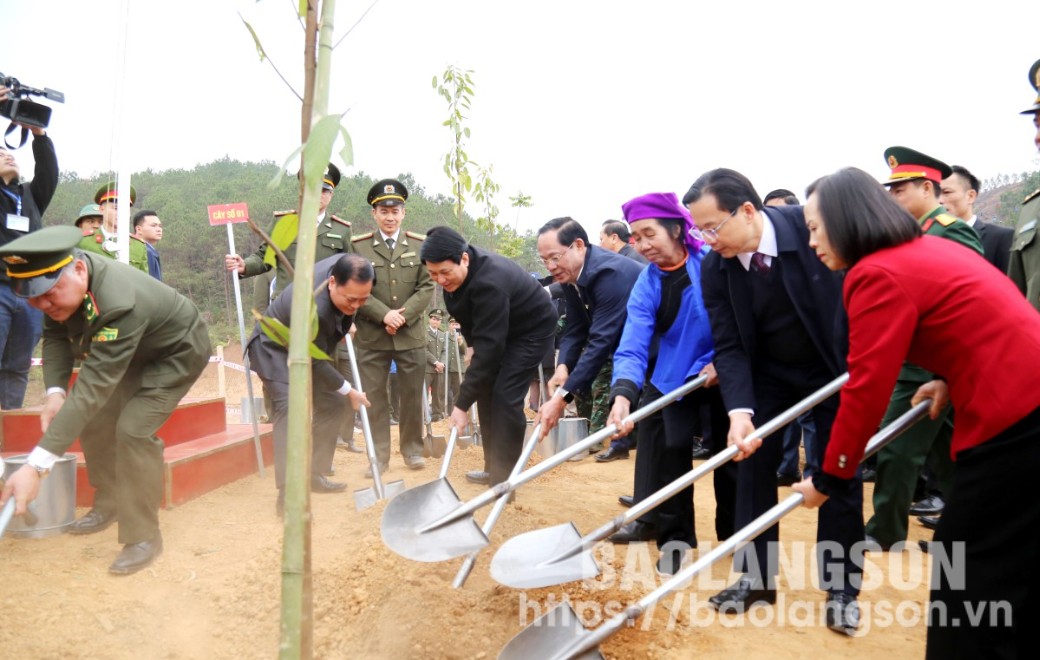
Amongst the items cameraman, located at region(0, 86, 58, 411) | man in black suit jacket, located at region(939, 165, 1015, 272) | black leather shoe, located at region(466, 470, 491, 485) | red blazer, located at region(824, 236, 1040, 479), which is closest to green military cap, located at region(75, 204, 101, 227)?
cameraman, located at region(0, 86, 58, 411)

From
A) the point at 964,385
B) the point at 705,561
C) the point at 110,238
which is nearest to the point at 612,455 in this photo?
the point at 705,561

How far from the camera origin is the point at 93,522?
417 cm

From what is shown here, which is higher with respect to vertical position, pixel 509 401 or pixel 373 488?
pixel 509 401

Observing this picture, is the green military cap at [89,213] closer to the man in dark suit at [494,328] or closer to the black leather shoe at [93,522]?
the black leather shoe at [93,522]

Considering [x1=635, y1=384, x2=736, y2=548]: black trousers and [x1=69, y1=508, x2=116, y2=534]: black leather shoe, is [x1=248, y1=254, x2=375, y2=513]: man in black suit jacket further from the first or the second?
[x1=635, y1=384, x2=736, y2=548]: black trousers

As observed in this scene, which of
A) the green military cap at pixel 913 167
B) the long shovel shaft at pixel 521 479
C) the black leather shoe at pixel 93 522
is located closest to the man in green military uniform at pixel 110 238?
the black leather shoe at pixel 93 522

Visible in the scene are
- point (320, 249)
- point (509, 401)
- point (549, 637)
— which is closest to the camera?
point (549, 637)

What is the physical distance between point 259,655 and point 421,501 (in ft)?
2.85

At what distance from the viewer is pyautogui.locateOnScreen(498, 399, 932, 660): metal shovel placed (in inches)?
86.4

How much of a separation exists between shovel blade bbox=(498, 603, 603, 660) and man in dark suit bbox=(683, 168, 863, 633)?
3.03ft

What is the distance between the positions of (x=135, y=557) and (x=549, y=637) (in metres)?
2.45

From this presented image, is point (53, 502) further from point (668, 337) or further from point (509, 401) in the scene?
point (668, 337)

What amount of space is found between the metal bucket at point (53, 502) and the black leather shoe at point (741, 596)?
11.8 ft

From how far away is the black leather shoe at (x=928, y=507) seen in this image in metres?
4.39
